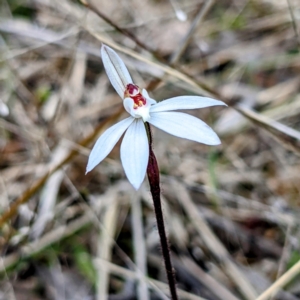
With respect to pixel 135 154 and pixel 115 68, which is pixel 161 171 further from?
pixel 135 154

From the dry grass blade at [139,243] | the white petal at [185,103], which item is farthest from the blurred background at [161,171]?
the white petal at [185,103]

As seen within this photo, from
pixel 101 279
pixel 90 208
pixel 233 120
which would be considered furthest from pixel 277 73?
pixel 101 279

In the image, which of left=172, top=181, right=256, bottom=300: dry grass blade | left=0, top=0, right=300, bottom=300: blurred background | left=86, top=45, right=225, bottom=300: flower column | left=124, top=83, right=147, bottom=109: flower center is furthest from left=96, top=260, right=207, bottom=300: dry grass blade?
left=124, top=83, right=147, bottom=109: flower center

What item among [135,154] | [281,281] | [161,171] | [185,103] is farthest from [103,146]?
[161,171]

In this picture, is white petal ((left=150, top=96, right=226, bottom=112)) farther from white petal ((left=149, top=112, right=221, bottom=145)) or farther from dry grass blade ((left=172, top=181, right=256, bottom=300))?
dry grass blade ((left=172, top=181, right=256, bottom=300))

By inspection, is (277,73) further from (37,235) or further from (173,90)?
(37,235)

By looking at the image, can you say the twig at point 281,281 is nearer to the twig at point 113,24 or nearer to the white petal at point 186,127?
the white petal at point 186,127
